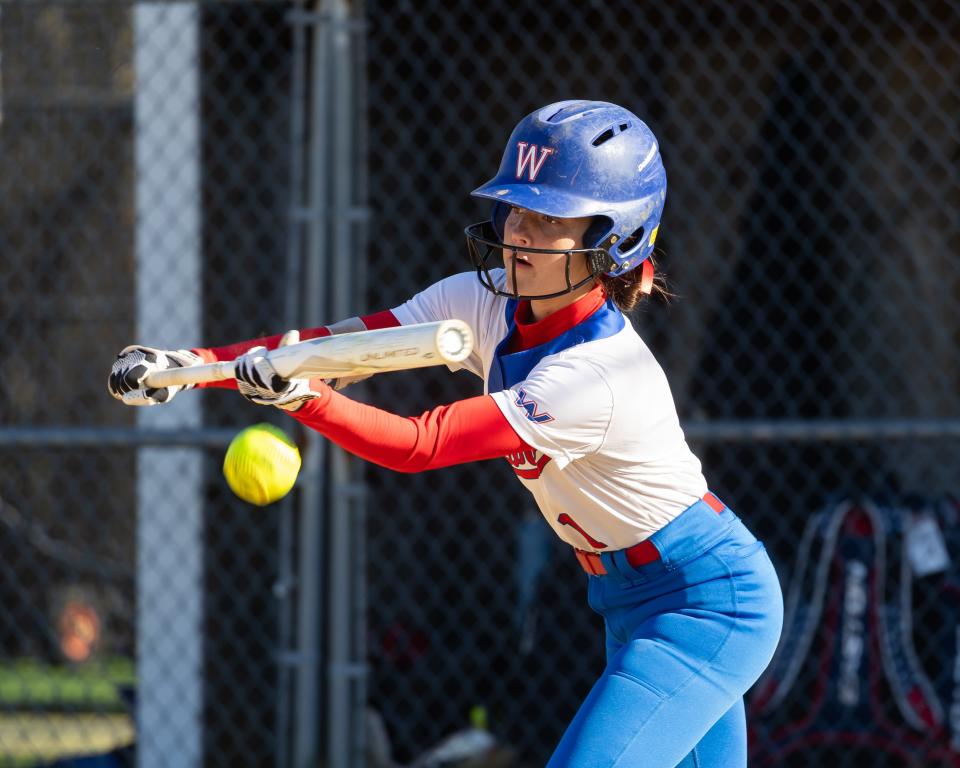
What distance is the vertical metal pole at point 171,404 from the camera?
178 inches

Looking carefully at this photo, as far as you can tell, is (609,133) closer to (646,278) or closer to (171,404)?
(646,278)

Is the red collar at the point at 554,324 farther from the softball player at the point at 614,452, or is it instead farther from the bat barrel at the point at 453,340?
the bat barrel at the point at 453,340

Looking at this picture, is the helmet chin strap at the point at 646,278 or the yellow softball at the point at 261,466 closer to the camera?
the yellow softball at the point at 261,466

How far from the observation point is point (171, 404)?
4668mm

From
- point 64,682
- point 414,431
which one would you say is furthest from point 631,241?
point 64,682

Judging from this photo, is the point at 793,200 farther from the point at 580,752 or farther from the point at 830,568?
the point at 580,752

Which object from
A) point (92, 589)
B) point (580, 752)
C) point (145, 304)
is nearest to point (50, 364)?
point (92, 589)

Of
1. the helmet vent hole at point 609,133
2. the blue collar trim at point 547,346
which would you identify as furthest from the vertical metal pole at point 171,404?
the helmet vent hole at point 609,133

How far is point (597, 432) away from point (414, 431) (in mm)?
377

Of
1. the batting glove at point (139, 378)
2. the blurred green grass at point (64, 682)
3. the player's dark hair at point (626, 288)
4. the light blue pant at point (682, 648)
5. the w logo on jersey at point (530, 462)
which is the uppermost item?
the player's dark hair at point (626, 288)

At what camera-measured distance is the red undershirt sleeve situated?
2254 mm

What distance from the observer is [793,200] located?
5.03 meters

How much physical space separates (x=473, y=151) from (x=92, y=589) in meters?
3.16

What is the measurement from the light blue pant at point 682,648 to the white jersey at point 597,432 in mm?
74
